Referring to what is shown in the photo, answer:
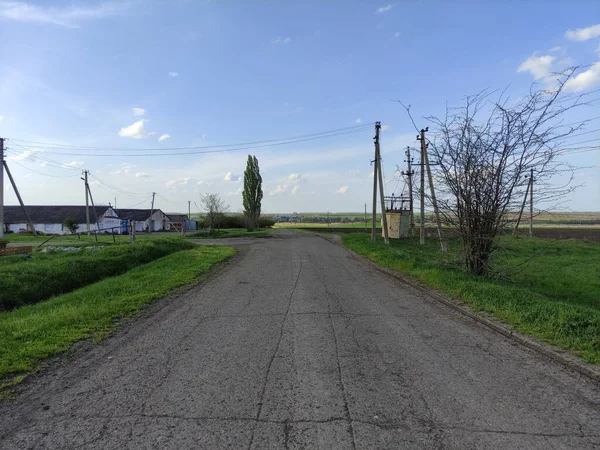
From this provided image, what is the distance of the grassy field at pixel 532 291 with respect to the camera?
19.4 ft

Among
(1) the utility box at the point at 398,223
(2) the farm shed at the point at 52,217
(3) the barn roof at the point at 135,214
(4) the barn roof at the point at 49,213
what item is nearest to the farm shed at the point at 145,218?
(3) the barn roof at the point at 135,214

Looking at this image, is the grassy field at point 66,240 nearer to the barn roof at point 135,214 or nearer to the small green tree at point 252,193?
the small green tree at point 252,193

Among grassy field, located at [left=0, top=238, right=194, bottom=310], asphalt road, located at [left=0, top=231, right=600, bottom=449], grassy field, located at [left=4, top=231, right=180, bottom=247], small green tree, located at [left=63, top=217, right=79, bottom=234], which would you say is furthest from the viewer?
small green tree, located at [left=63, top=217, right=79, bottom=234]

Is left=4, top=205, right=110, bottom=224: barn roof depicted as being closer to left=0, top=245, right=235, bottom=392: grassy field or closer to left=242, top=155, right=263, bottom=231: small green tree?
left=242, top=155, right=263, bottom=231: small green tree

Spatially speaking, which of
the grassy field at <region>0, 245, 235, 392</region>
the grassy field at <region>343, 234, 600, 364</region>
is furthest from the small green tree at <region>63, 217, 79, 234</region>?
the grassy field at <region>0, 245, 235, 392</region>

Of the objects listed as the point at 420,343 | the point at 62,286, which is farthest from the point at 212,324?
the point at 62,286

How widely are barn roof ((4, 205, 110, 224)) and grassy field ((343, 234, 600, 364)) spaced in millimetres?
60474

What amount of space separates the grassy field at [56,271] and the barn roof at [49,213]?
5305 centimetres

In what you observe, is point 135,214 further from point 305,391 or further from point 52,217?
point 305,391

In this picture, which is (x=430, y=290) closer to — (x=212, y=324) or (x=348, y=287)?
(x=348, y=287)

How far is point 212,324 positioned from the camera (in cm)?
672

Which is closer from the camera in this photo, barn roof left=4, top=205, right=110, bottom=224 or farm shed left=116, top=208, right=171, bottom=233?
barn roof left=4, top=205, right=110, bottom=224

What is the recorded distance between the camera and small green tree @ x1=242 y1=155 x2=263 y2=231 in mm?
62938

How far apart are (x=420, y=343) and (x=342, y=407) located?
2374 millimetres
